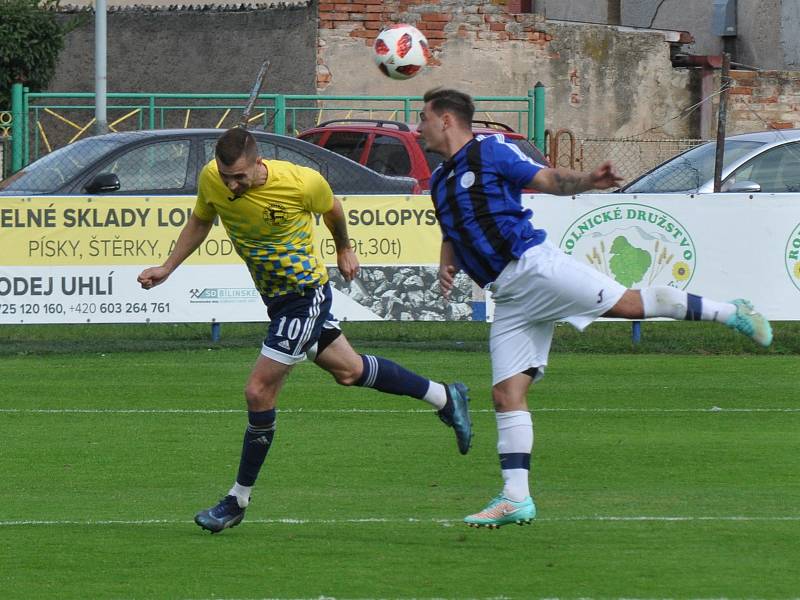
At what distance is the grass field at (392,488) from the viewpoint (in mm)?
6316

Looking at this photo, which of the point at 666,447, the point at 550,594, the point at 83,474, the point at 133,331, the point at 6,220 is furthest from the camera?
the point at 133,331

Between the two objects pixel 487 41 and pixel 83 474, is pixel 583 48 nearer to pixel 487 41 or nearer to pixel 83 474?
pixel 487 41

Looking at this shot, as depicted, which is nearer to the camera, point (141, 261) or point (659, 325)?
point (141, 261)

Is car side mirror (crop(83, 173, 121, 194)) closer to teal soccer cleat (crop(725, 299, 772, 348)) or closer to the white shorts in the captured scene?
the white shorts

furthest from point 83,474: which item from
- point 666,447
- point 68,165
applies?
point 68,165

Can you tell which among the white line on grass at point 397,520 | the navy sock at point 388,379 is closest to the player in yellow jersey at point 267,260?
the navy sock at point 388,379

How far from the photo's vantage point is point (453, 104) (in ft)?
23.1

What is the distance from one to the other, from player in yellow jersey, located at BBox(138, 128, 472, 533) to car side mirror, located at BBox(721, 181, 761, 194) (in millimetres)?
9812

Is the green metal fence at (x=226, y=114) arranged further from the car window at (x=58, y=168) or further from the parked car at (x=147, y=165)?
the car window at (x=58, y=168)

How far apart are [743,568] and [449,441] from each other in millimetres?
3793

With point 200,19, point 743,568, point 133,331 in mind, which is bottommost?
point 133,331

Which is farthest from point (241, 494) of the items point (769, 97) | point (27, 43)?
point (769, 97)

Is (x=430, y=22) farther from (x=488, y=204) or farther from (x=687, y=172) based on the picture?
(x=488, y=204)

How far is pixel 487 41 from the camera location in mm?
27922
